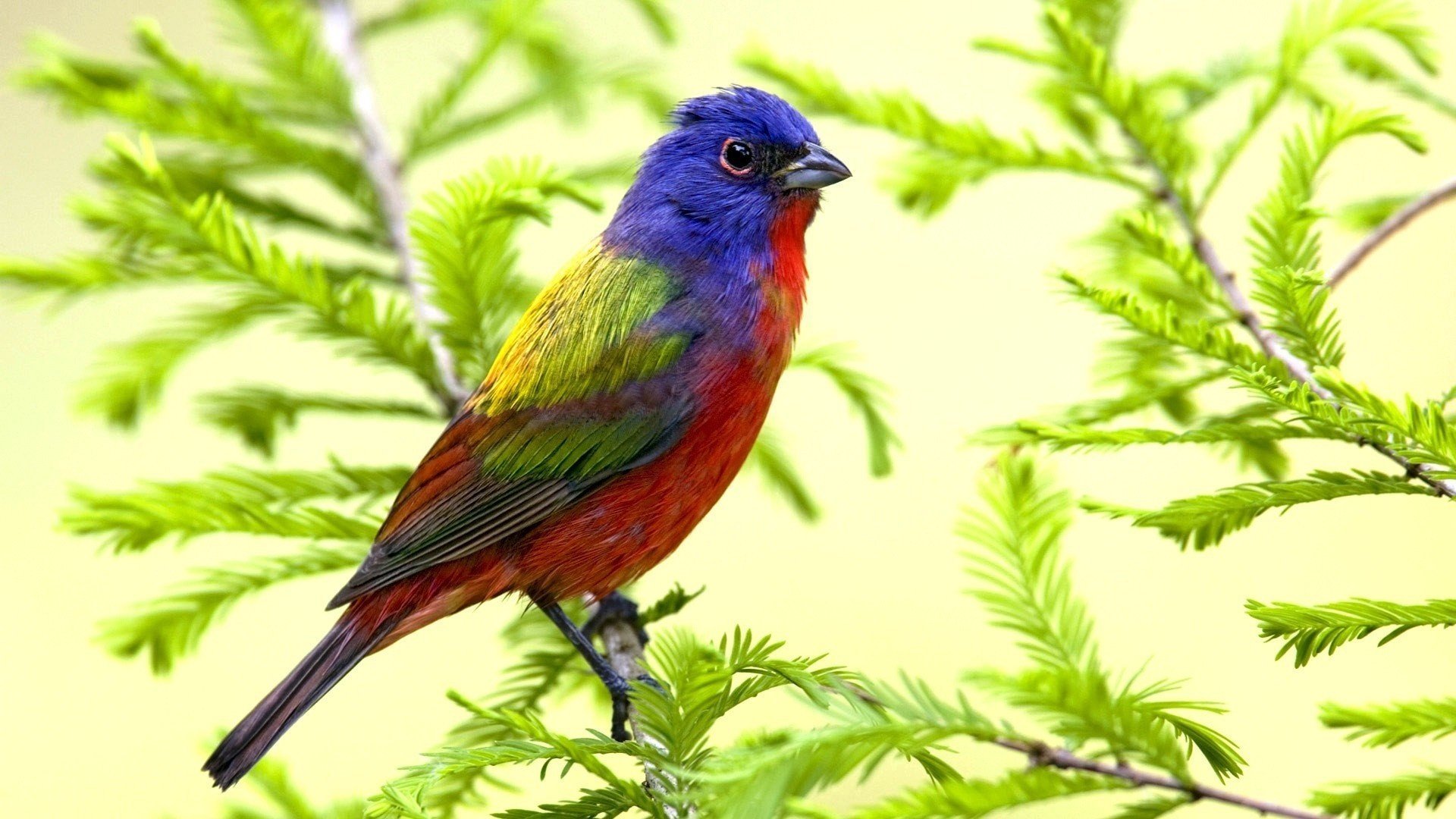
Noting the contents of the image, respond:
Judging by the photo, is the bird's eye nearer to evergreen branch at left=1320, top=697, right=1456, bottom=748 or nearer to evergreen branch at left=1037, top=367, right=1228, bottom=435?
evergreen branch at left=1037, top=367, right=1228, bottom=435

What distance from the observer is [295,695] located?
10.4 feet

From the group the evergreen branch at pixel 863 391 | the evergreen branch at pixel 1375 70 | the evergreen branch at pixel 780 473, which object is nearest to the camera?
the evergreen branch at pixel 1375 70

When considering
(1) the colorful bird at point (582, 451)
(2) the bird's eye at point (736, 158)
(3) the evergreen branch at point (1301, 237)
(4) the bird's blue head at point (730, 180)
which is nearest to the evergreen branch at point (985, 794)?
(3) the evergreen branch at point (1301, 237)

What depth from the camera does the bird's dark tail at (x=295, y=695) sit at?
296 cm

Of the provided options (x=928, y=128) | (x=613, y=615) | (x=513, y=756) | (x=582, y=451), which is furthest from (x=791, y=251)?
(x=513, y=756)

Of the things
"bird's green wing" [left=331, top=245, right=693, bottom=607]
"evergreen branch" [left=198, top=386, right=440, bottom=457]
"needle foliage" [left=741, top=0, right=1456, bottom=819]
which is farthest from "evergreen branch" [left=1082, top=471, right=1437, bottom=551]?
"evergreen branch" [left=198, top=386, right=440, bottom=457]

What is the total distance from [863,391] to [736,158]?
0.82m

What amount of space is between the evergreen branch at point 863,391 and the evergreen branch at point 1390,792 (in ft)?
6.31

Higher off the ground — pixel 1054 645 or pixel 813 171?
pixel 813 171

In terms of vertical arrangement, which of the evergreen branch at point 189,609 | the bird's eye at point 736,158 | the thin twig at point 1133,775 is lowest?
the thin twig at point 1133,775

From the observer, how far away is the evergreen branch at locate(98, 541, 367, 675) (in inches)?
121

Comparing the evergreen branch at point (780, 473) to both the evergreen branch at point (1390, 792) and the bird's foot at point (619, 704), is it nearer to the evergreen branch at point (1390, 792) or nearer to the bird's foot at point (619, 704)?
the bird's foot at point (619, 704)

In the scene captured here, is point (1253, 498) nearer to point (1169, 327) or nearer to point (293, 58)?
point (1169, 327)

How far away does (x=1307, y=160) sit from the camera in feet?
8.71
